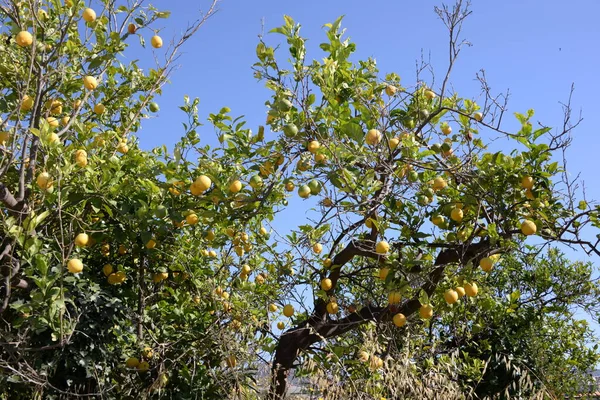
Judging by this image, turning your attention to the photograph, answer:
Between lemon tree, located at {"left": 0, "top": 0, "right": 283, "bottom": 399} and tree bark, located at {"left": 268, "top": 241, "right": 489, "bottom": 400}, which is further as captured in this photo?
tree bark, located at {"left": 268, "top": 241, "right": 489, "bottom": 400}

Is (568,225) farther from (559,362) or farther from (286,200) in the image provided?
(559,362)

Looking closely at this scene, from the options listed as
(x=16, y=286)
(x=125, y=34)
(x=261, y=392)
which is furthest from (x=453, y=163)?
(x=16, y=286)

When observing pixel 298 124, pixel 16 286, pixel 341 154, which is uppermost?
pixel 298 124

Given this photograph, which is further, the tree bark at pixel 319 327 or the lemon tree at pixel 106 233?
the tree bark at pixel 319 327

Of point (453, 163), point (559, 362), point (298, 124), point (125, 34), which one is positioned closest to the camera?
point (298, 124)

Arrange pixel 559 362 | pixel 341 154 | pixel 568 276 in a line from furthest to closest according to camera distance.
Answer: pixel 568 276 < pixel 559 362 < pixel 341 154

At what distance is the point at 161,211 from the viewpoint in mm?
2971

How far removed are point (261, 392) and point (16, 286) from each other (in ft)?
4.60

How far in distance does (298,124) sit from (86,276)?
1.42 m

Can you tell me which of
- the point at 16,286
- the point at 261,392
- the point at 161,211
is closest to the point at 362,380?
the point at 261,392

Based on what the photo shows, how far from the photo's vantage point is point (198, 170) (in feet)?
10.5

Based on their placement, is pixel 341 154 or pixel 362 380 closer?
pixel 341 154

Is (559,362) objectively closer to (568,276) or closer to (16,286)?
(568,276)

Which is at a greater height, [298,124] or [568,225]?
[298,124]
